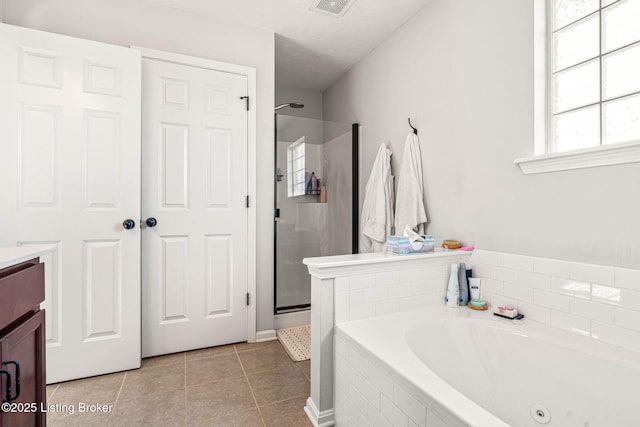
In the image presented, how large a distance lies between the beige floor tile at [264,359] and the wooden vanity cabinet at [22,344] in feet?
3.70

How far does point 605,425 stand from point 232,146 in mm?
2384

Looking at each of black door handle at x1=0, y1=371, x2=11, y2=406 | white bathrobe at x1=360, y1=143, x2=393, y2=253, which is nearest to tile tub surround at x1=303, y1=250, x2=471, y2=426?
white bathrobe at x1=360, y1=143, x2=393, y2=253

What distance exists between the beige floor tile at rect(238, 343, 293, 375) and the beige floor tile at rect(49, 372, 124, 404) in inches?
28.0

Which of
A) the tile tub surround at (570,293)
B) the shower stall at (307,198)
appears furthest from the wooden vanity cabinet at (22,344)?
the tile tub surround at (570,293)

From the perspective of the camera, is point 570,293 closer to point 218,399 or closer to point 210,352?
point 218,399

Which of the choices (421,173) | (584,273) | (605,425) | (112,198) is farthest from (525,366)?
(112,198)

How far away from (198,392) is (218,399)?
0.47 feet

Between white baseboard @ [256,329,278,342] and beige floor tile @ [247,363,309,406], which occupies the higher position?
white baseboard @ [256,329,278,342]

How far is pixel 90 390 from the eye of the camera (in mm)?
1718

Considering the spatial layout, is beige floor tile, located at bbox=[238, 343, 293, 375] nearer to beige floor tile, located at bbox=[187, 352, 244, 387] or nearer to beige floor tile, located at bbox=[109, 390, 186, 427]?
beige floor tile, located at bbox=[187, 352, 244, 387]

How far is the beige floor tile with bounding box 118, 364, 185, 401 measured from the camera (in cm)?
170

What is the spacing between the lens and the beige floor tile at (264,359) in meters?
1.97

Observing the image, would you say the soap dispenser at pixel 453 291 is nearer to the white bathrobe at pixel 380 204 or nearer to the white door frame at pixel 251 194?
the white bathrobe at pixel 380 204

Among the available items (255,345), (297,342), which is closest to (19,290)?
(255,345)
